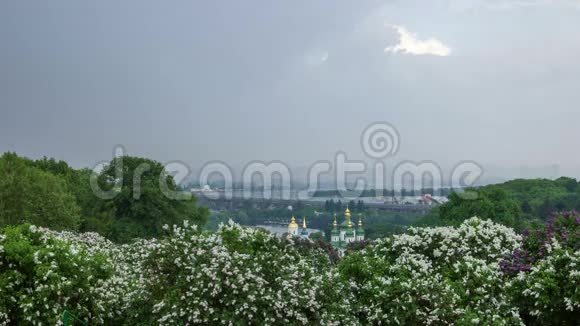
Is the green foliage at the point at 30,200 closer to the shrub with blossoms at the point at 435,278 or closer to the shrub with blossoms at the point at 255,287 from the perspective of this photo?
the shrub with blossoms at the point at 255,287

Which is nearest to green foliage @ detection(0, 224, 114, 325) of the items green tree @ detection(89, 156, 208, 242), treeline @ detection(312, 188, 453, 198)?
green tree @ detection(89, 156, 208, 242)

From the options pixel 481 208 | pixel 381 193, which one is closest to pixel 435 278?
pixel 481 208

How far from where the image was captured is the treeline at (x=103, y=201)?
33.0 meters

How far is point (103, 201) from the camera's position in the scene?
40688mm

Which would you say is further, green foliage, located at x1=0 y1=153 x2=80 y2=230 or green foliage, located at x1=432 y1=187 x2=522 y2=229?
green foliage, located at x1=432 y1=187 x2=522 y2=229

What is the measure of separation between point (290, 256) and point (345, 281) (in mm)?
1458

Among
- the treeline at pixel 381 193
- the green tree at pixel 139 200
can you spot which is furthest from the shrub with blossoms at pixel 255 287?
the treeline at pixel 381 193

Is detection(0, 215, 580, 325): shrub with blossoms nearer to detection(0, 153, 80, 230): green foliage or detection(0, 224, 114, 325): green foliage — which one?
detection(0, 224, 114, 325): green foliage

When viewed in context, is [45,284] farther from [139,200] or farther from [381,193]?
[381,193]

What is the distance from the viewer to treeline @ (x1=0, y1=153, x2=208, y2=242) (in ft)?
108

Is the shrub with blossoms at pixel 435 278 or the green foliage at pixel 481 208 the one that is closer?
the shrub with blossoms at pixel 435 278

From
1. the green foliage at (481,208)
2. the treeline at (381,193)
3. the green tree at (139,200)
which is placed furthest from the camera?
the treeline at (381,193)

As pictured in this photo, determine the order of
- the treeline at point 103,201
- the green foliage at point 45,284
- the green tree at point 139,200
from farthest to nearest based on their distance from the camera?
1. the green tree at point 139,200
2. the treeline at point 103,201
3. the green foliage at point 45,284

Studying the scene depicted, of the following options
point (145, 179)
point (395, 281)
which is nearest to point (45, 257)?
point (395, 281)
